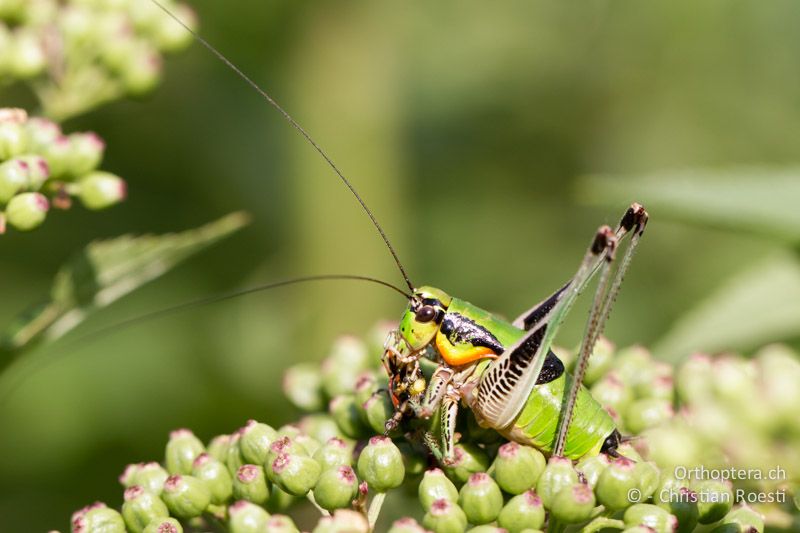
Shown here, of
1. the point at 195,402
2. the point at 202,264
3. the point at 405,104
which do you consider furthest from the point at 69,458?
the point at 405,104

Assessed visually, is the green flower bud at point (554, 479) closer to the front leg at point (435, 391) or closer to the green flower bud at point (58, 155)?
the front leg at point (435, 391)

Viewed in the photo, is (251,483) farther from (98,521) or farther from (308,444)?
(98,521)

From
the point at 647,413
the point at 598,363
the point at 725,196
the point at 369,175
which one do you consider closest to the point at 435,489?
the point at 647,413

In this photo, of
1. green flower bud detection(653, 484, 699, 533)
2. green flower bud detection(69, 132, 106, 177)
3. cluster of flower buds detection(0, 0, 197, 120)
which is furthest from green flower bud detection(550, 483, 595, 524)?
cluster of flower buds detection(0, 0, 197, 120)

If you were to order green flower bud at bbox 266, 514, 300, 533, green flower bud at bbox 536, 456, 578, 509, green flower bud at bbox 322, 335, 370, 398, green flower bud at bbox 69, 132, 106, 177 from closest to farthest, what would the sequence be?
1. green flower bud at bbox 266, 514, 300, 533
2. green flower bud at bbox 536, 456, 578, 509
3. green flower bud at bbox 69, 132, 106, 177
4. green flower bud at bbox 322, 335, 370, 398

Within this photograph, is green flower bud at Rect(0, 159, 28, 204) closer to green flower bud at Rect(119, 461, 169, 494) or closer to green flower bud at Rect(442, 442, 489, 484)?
green flower bud at Rect(119, 461, 169, 494)

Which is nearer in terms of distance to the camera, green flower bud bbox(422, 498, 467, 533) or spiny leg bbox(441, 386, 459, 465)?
green flower bud bbox(422, 498, 467, 533)
